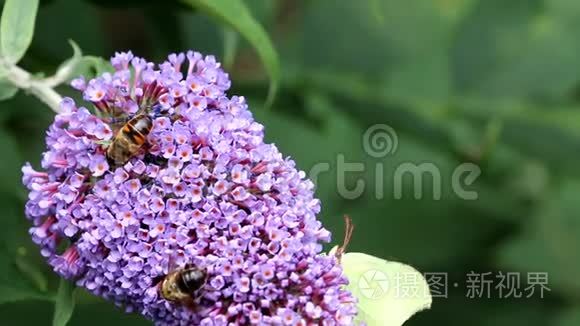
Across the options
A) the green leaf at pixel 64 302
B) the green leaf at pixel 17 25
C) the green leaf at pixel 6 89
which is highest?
the green leaf at pixel 17 25

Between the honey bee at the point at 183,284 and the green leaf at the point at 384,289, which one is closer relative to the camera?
the honey bee at the point at 183,284

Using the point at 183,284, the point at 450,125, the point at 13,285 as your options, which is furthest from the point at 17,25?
the point at 450,125

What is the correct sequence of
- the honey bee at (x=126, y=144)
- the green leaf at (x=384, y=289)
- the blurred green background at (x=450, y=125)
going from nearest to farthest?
the honey bee at (x=126, y=144), the green leaf at (x=384, y=289), the blurred green background at (x=450, y=125)

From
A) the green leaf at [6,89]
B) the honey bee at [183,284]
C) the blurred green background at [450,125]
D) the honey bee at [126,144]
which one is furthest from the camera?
the blurred green background at [450,125]

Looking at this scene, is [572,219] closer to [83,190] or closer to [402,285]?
[402,285]

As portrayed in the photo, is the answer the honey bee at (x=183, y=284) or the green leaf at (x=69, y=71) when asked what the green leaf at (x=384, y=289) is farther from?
the green leaf at (x=69, y=71)

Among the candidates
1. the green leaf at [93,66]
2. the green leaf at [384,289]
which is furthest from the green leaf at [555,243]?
the green leaf at [93,66]
